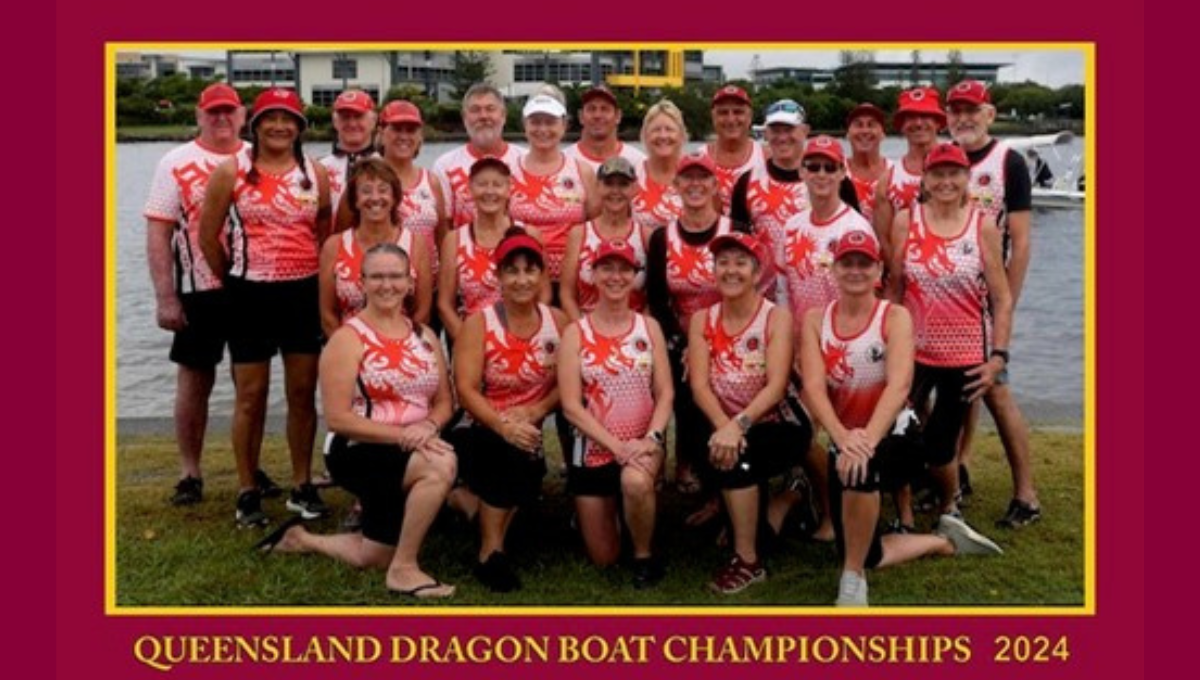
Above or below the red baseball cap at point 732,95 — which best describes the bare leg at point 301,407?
below

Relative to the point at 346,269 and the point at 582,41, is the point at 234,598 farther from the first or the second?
the point at 582,41

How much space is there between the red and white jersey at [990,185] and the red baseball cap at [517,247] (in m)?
2.60

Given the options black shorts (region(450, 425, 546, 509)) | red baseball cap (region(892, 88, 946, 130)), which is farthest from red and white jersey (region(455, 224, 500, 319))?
red baseball cap (region(892, 88, 946, 130))

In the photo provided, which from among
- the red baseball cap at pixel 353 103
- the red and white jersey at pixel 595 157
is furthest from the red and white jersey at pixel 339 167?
the red and white jersey at pixel 595 157

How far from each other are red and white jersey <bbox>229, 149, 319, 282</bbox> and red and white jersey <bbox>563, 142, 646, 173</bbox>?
5.22 ft

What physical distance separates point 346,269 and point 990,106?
390 centimetres

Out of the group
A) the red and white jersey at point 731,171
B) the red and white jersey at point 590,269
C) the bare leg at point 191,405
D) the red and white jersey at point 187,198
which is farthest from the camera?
the bare leg at point 191,405

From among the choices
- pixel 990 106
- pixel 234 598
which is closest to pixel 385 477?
pixel 234 598

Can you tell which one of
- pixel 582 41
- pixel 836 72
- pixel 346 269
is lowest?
pixel 346 269

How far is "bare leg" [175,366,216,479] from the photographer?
7.25 metres

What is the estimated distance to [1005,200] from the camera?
6625mm

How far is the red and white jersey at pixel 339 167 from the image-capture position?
23.2 feet

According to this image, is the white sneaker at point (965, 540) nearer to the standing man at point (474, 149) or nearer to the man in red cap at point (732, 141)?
the man in red cap at point (732, 141)

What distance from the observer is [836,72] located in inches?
358
